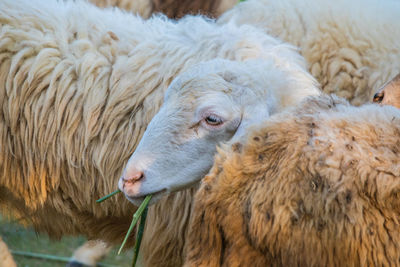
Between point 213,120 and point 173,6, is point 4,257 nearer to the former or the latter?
point 213,120

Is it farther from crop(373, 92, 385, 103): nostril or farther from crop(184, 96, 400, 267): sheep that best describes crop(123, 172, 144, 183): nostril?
crop(373, 92, 385, 103): nostril

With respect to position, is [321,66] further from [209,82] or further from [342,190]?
[342,190]

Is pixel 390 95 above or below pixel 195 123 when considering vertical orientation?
above

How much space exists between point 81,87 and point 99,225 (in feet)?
2.48

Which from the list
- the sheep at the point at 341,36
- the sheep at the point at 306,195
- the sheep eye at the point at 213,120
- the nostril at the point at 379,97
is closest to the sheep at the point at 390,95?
the nostril at the point at 379,97

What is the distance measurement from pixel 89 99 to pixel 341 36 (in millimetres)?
1664

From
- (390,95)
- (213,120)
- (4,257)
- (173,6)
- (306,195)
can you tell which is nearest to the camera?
(306,195)

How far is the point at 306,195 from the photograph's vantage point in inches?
70.8

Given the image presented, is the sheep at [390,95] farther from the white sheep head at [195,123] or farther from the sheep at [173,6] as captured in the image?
the sheep at [173,6]

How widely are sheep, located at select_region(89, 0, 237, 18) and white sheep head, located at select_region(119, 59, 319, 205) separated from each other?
258cm

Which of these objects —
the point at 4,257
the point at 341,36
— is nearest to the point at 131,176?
the point at 4,257

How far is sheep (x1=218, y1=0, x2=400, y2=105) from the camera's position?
363cm

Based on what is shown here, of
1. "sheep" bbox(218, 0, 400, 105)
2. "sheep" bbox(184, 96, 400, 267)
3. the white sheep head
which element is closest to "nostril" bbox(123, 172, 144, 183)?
the white sheep head

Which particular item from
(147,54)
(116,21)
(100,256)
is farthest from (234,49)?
(100,256)
